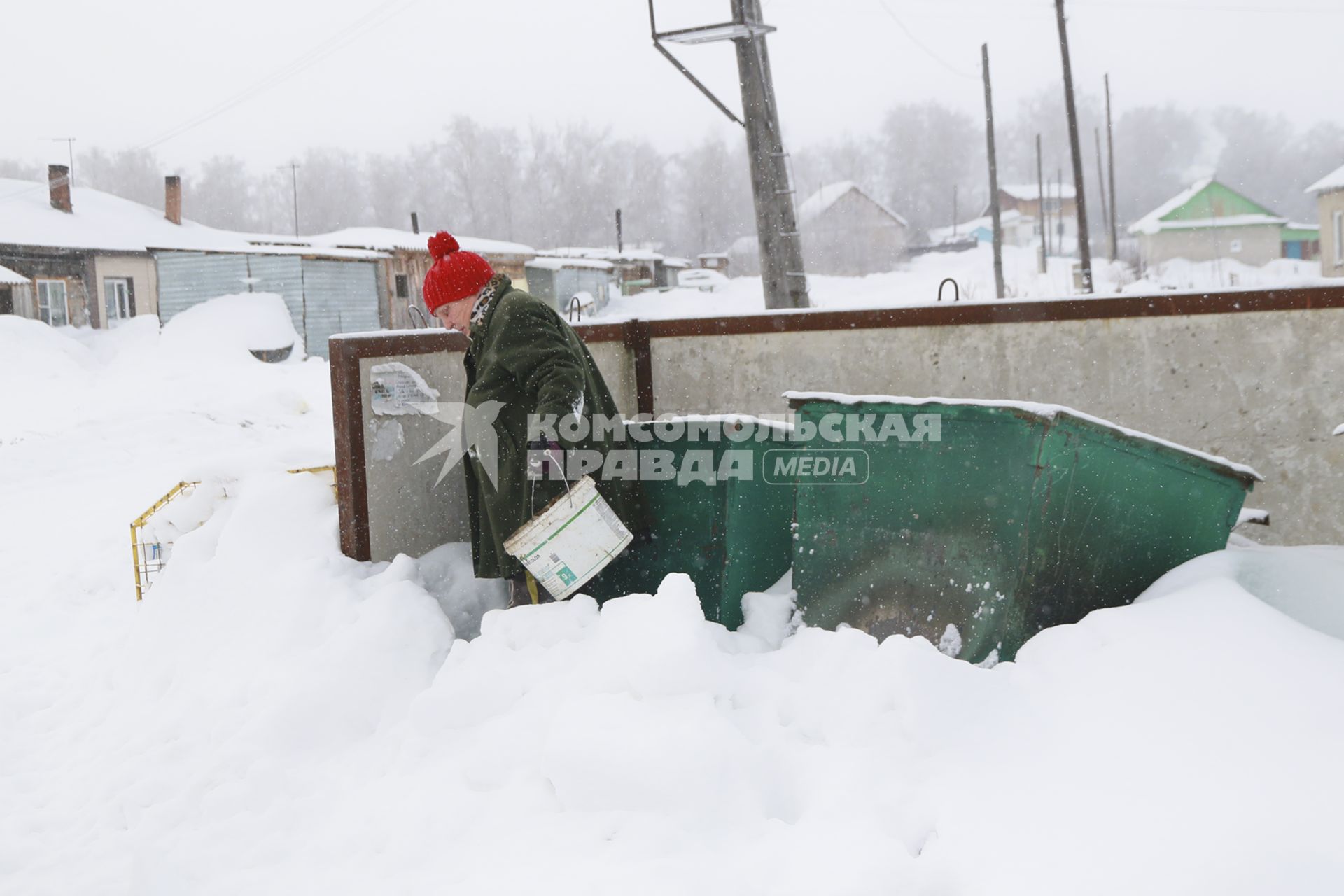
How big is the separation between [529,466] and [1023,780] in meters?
2.03

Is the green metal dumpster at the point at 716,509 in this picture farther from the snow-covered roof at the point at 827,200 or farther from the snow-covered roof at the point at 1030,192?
the snow-covered roof at the point at 1030,192

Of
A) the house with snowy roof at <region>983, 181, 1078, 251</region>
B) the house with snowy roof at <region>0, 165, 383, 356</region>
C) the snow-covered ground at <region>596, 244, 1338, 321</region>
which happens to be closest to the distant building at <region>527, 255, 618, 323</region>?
the snow-covered ground at <region>596, 244, 1338, 321</region>

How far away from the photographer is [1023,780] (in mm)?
2422

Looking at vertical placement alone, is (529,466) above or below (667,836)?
above

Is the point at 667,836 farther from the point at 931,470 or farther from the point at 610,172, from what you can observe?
the point at 610,172

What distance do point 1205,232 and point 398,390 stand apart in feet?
184

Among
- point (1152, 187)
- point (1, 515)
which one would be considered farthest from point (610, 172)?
point (1, 515)

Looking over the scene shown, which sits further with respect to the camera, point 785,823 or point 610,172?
point 610,172

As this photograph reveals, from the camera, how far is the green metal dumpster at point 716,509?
3875mm

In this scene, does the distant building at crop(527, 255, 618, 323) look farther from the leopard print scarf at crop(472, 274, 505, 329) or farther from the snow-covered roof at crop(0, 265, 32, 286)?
the leopard print scarf at crop(472, 274, 505, 329)

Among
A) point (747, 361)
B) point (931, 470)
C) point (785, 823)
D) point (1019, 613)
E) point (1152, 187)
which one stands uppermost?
point (1152, 187)

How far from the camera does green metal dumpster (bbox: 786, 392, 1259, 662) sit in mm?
3301

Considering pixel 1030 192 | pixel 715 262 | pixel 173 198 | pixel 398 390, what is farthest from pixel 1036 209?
pixel 398 390

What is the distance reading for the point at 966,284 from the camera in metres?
37.8
